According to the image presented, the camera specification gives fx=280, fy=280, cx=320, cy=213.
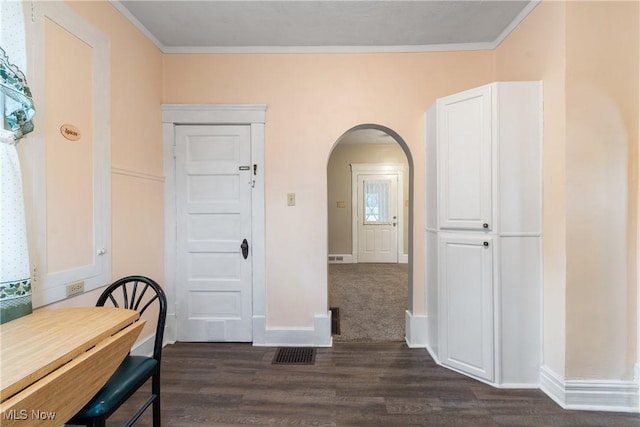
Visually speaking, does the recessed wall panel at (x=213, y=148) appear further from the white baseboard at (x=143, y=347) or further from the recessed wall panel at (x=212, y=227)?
the white baseboard at (x=143, y=347)

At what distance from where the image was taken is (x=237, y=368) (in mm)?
2158

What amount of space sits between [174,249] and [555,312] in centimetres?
294

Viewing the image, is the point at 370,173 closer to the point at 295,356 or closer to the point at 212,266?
the point at 212,266

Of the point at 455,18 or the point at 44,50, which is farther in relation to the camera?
the point at 455,18

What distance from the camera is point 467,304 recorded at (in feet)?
Result: 6.66

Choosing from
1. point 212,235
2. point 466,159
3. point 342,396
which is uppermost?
point 466,159

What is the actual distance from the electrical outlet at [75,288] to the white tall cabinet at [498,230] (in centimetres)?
248

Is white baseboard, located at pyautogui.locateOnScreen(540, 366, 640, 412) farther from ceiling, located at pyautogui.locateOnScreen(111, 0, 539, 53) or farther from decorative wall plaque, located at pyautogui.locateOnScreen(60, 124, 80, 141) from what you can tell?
decorative wall plaque, located at pyautogui.locateOnScreen(60, 124, 80, 141)

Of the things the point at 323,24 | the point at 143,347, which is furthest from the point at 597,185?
the point at 143,347

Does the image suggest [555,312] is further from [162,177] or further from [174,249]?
[162,177]

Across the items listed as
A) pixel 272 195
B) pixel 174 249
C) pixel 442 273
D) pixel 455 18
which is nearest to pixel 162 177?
pixel 174 249

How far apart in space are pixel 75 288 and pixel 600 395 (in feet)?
10.6

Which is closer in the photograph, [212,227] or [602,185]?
[602,185]

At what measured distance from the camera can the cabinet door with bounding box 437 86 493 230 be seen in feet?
6.31
